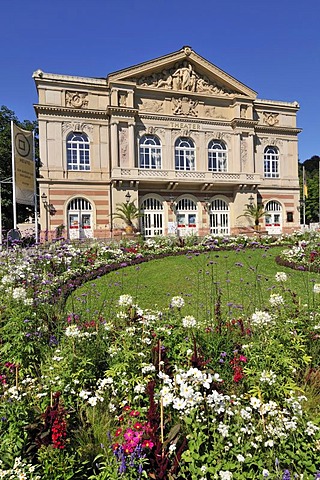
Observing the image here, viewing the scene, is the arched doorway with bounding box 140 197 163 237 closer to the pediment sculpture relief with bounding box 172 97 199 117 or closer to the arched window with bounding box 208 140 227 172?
the arched window with bounding box 208 140 227 172

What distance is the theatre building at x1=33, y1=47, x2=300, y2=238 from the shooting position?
76.6 ft

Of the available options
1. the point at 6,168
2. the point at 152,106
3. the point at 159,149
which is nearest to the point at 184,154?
the point at 159,149

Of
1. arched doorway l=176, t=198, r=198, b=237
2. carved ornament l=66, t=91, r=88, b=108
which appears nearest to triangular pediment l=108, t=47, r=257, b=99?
carved ornament l=66, t=91, r=88, b=108

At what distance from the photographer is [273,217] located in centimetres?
2931

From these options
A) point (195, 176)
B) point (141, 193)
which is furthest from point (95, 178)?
point (195, 176)

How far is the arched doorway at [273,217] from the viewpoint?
28969mm

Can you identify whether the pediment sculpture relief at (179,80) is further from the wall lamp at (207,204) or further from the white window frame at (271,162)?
the wall lamp at (207,204)

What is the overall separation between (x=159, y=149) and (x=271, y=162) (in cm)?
1103

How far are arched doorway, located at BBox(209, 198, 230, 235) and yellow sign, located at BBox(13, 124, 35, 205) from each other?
46.1 feet

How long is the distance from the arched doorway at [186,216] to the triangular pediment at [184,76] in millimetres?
8827

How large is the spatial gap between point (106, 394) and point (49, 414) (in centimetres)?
69

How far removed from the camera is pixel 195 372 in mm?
2094

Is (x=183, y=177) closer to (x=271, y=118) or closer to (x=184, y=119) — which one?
(x=184, y=119)

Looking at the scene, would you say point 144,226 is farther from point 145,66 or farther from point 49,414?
point 49,414
